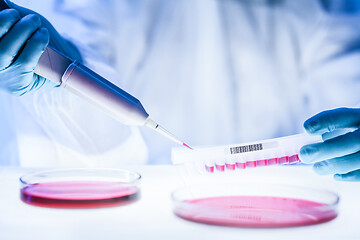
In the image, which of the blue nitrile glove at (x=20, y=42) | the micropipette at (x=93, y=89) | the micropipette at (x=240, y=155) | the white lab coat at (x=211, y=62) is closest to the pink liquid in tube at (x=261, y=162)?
the micropipette at (x=240, y=155)

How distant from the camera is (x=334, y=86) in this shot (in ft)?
4.63

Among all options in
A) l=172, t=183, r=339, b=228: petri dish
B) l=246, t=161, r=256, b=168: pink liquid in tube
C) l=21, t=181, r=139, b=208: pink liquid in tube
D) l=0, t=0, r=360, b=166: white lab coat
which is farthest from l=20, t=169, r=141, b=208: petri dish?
l=0, t=0, r=360, b=166: white lab coat

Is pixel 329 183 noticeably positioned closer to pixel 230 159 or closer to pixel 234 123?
pixel 230 159

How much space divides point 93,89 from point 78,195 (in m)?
0.22

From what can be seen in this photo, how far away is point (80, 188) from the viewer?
0.80 m

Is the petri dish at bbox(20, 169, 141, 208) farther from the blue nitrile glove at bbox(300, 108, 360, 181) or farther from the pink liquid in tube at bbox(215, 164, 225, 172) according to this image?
the blue nitrile glove at bbox(300, 108, 360, 181)

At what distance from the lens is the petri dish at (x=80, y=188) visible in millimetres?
711

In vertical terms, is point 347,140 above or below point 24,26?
below

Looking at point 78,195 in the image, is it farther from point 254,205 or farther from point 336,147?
point 336,147

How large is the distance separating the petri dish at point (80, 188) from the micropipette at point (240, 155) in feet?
0.40

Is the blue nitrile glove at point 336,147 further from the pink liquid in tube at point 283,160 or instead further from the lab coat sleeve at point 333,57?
the lab coat sleeve at point 333,57

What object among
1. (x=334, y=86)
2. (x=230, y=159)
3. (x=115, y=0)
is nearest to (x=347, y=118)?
(x=230, y=159)

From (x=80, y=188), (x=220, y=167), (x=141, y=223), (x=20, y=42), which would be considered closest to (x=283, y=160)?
(x=220, y=167)

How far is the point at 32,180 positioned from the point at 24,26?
0.35 metres
